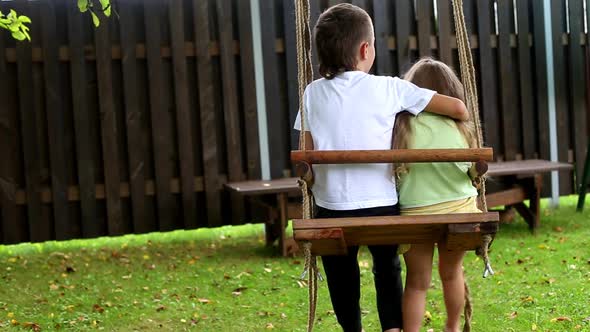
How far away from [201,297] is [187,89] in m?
2.38

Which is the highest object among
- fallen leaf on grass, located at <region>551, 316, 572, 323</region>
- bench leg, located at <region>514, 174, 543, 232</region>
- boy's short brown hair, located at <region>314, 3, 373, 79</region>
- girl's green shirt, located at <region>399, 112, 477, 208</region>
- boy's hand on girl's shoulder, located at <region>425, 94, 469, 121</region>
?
boy's short brown hair, located at <region>314, 3, 373, 79</region>

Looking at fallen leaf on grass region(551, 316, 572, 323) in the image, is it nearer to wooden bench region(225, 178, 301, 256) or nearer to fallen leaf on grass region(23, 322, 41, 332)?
wooden bench region(225, 178, 301, 256)

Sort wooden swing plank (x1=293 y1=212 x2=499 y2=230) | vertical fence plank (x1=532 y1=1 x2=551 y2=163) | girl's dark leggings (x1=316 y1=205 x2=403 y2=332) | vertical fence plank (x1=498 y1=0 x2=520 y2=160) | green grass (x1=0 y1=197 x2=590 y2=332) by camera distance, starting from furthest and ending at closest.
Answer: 1. vertical fence plank (x1=532 y1=1 x2=551 y2=163)
2. vertical fence plank (x1=498 y1=0 x2=520 y2=160)
3. green grass (x1=0 y1=197 x2=590 y2=332)
4. girl's dark leggings (x1=316 y1=205 x2=403 y2=332)
5. wooden swing plank (x1=293 y1=212 x2=499 y2=230)

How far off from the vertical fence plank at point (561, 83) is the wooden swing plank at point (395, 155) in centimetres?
542

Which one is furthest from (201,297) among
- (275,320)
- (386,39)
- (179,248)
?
(386,39)

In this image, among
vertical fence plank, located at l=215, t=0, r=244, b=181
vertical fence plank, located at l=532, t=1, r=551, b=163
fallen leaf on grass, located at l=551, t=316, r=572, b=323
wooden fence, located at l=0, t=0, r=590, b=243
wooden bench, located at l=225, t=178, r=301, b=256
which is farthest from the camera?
vertical fence plank, located at l=532, t=1, r=551, b=163

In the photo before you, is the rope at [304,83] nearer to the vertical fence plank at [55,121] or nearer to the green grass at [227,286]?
the green grass at [227,286]

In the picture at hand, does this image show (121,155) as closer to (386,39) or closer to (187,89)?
(187,89)

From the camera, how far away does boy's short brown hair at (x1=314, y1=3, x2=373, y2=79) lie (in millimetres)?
3703

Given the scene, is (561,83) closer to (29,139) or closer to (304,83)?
(29,139)

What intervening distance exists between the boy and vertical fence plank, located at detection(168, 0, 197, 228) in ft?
13.5

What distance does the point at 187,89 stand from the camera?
25.8 feet

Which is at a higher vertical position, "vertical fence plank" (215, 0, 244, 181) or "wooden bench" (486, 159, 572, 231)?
"vertical fence plank" (215, 0, 244, 181)

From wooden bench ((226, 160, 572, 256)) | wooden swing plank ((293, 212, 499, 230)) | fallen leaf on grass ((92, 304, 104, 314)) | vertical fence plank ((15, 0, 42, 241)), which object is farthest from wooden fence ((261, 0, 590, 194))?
wooden swing plank ((293, 212, 499, 230))
